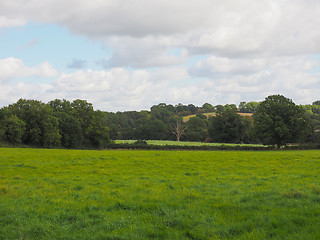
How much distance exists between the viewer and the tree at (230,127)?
106 metres

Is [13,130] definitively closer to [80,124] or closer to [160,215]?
[80,124]

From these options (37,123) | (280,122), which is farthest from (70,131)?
(280,122)

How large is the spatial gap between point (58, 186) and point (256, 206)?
9.88 meters

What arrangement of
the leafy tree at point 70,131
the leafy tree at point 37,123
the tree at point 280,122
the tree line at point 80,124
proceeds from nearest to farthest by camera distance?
the tree line at point 80,124 < the leafy tree at point 37,123 < the tree at point 280,122 < the leafy tree at point 70,131

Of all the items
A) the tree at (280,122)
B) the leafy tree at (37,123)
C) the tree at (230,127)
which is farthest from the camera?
the tree at (230,127)

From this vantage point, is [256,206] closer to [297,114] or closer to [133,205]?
[133,205]

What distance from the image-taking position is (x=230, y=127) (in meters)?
107

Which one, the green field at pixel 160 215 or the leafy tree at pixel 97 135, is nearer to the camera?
the green field at pixel 160 215

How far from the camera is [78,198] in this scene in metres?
11.0

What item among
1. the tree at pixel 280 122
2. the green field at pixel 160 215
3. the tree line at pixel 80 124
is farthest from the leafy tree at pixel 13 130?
the tree at pixel 280 122

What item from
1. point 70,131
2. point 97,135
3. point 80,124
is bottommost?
point 97,135

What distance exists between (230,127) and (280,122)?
35.6 meters

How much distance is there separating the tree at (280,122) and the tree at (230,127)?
2741 centimetres

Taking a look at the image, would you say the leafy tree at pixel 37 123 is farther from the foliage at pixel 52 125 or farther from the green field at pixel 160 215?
the green field at pixel 160 215
